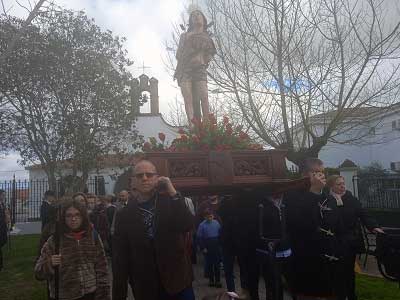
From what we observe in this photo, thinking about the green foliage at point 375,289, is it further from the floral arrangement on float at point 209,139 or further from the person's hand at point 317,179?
the floral arrangement on float at point 209,139

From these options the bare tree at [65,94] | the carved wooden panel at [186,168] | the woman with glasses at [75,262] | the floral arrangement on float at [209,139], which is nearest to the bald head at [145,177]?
the carved wooden panel at [186,168]

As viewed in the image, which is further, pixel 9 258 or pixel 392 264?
pixel 9 258

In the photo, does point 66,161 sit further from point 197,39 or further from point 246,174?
point 246,174

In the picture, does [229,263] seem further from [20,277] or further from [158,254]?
[20,277]

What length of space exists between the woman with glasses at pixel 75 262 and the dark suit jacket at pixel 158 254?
0.88 metres

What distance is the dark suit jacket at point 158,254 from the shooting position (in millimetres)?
3377

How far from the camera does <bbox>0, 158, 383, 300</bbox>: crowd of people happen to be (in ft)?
11.2

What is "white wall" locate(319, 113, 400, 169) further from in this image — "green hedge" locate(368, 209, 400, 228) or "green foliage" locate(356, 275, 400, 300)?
"green foliage" locate(356, 275, 400, 300)

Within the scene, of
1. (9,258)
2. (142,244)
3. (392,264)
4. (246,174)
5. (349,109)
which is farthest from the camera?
(9,258)

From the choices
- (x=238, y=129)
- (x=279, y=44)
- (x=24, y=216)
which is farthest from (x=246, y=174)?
(x=24, y=216)

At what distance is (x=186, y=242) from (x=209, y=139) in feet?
4.34

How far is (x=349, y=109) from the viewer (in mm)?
11797

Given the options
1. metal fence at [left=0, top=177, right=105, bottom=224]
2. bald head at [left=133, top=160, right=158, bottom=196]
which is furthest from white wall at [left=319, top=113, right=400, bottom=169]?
bald head at [left=133, top=160, right=158, bottom=196]

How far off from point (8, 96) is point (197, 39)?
10255 mm
